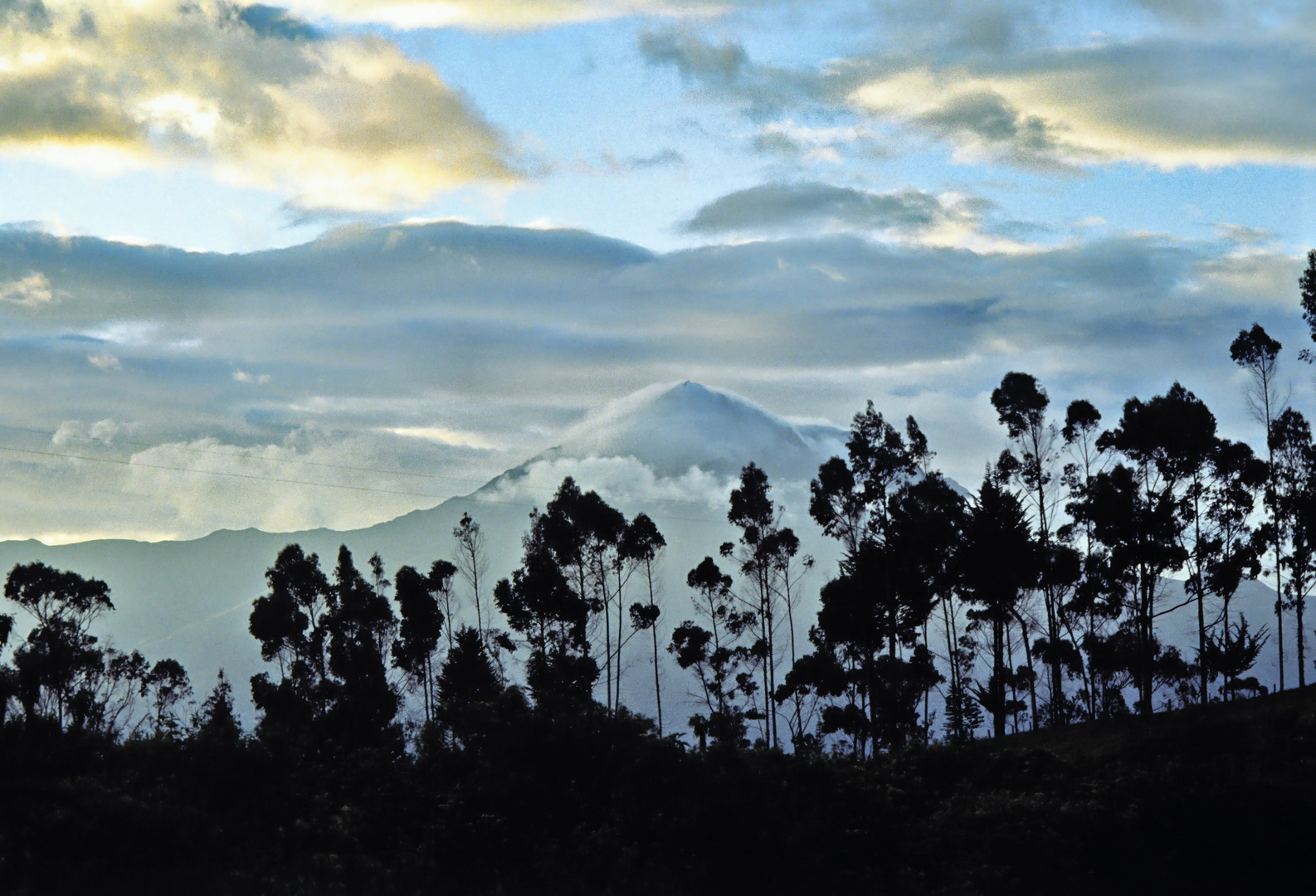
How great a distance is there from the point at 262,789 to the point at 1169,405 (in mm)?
49468

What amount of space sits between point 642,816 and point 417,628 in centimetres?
4957

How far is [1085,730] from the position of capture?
5122cm

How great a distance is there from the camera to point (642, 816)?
37.9m

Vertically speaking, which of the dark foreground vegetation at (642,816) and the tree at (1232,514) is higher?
the tree at (1232,514)

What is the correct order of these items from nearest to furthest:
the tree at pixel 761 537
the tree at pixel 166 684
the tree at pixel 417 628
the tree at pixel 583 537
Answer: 1. the tree at pixel 761 537
2. the tree at pixel 583 537
3. the tree at pixel 417 628
4. the tree at pixel 166 684

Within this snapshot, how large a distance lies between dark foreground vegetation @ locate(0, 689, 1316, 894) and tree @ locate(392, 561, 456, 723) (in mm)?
42456

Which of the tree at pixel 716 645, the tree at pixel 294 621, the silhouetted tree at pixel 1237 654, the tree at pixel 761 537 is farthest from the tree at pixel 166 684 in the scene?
the silhouetted tree at pixel 1237 654

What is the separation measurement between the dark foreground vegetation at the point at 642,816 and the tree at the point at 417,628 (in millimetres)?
42456

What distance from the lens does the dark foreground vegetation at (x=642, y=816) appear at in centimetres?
3347

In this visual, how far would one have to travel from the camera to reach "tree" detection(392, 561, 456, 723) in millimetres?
84750

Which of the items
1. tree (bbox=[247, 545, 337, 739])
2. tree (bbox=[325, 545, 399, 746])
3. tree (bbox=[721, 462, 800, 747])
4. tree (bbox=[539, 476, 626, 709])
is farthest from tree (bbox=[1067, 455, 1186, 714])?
tree (bbox=[247, 545, 337, 739])

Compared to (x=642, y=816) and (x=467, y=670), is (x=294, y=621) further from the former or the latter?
(x=642, y=816)

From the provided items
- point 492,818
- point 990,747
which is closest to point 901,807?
point 990,747

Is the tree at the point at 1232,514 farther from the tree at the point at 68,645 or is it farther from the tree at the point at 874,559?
the tree at the point at 68,645
